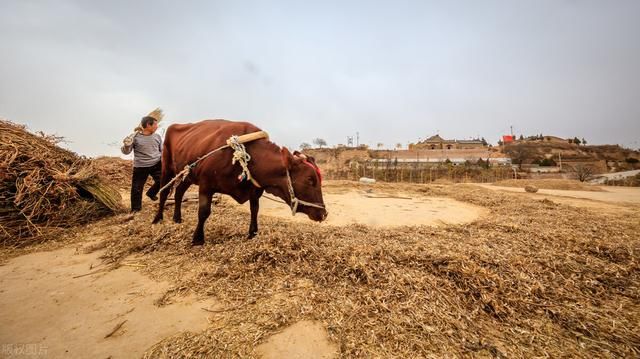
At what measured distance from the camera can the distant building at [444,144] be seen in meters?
70.4

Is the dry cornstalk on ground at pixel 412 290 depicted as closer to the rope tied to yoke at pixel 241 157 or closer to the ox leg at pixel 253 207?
the ox leg at pixel 253 207

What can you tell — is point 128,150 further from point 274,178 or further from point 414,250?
point 414,250

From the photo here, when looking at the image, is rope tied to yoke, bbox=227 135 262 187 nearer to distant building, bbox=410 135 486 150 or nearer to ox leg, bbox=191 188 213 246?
ox leg, bbox=191 188 213 246

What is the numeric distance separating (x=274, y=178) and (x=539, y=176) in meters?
44.6

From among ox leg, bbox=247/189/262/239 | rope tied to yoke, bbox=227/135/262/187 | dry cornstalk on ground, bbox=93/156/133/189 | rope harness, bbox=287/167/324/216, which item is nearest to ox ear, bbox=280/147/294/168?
rope harness, bbox=287/167/324/216

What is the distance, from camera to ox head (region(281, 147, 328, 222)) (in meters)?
3.29

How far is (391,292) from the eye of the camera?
83.6 inches

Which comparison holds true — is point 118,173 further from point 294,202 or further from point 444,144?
point 444,144

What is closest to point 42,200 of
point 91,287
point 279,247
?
point 91,287

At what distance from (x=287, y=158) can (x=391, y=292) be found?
6.47 ft

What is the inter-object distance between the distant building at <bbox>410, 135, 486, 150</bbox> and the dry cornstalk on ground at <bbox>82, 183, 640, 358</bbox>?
232 ft

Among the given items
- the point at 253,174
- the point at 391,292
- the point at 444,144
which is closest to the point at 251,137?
the point at 253,174

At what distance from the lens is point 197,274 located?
99.3 inches

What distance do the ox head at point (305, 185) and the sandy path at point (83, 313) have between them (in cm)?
157
